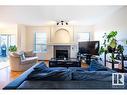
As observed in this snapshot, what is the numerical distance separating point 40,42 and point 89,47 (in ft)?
4.08

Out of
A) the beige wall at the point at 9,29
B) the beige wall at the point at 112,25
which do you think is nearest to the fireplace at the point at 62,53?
the beige wall at the point at 112,25

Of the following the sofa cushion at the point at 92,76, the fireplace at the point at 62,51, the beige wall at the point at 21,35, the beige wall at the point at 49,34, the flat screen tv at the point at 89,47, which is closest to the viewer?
the sofa cushion at the point at 92,76

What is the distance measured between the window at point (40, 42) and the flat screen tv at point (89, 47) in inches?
30.6

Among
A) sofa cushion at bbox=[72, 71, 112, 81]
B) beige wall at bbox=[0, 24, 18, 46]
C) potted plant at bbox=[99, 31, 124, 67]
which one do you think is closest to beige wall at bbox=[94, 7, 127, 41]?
potted plant at bbox=[99, 31, 124, 67]

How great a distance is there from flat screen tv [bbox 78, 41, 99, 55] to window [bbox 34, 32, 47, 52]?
30.6 inches

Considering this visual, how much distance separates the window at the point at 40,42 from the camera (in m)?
3.19

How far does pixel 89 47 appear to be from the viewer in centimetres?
396

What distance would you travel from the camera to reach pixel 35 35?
3.19 m

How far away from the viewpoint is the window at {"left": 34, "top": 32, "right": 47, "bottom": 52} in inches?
126

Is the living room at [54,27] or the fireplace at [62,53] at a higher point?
the living room at [54,27]

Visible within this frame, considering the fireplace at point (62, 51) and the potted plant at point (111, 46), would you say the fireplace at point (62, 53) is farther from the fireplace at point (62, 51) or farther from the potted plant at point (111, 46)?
the potted plant at point (111, 46)

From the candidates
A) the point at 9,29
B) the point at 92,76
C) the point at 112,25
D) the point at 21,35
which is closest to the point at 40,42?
the point at 21,35

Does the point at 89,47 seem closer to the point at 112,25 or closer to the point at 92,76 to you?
the point at 112,25
